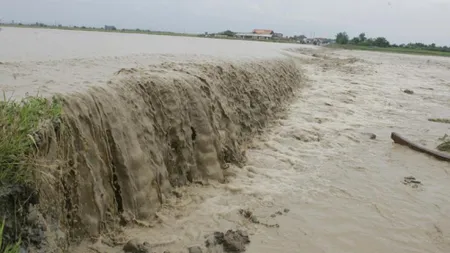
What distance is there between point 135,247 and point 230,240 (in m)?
0.98

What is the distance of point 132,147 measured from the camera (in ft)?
16.0

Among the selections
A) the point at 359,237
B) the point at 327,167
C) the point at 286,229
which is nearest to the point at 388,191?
the point at 327,167

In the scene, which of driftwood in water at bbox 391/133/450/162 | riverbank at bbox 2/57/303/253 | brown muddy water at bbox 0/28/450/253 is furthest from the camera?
driftwood in water at bbox 391/133/450/162

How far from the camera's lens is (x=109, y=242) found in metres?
4.18

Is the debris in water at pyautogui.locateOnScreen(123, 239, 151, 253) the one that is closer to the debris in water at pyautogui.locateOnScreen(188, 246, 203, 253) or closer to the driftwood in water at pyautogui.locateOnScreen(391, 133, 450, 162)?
the debris in water at pyautogui.locateOnScreen(188, 246, 203, 253)

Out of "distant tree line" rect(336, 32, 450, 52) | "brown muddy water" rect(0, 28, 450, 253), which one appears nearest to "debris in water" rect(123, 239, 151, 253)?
"brown muddy water" rect(0, 28, 450, 253)

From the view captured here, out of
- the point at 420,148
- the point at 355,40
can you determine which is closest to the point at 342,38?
the point at 355,40

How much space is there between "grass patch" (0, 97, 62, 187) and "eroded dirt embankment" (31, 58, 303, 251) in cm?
18

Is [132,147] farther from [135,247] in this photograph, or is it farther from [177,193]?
[135,247]

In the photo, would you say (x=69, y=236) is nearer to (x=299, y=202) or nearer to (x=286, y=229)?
(x=286, y=229)

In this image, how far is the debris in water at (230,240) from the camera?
13.9 ft

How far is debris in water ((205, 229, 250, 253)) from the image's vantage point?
4.25 meters

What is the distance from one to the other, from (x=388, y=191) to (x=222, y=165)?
2.55 meters

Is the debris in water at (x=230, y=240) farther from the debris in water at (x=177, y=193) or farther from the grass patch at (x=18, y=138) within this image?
the grass patch at (x=18, y=138)
